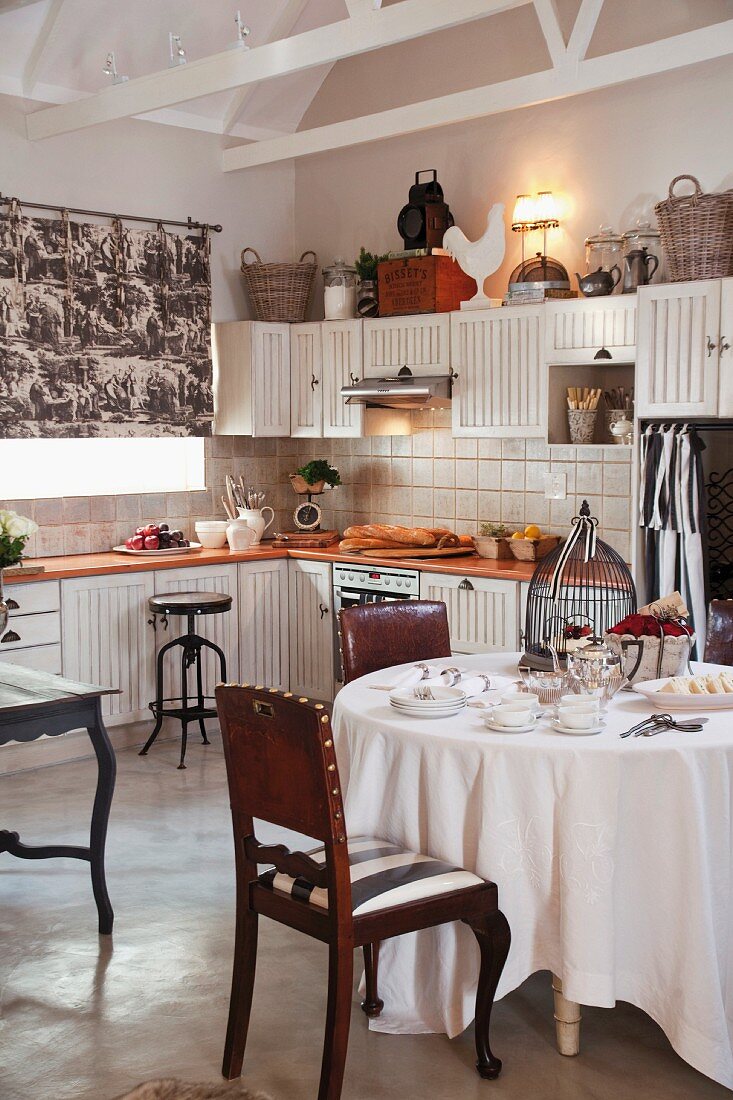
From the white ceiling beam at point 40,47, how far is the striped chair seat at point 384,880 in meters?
4.58

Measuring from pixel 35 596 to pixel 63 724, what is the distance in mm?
1992

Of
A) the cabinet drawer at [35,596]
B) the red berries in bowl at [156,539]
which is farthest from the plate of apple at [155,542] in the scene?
the cabinet drawer at [35,596]

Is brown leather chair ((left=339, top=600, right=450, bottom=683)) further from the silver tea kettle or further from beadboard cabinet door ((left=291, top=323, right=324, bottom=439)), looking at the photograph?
beadboard cabinet door ((left=291, top=323, right=324, bottom=439))

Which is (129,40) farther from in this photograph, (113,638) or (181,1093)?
(181,1093)

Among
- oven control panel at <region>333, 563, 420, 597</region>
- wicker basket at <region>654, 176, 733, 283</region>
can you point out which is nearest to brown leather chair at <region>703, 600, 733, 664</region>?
wicker basket at <region>654, 176, 733, 283</region>

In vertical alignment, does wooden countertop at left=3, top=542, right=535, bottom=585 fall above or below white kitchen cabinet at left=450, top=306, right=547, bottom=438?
below

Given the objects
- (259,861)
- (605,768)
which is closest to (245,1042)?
(259,861)

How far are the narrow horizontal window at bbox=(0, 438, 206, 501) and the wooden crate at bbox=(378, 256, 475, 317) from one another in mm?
1500

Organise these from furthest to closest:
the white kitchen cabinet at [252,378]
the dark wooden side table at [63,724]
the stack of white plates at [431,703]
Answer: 1. the white kitchen cabinet at [252,378]
2. the dark wooden side table at [63,724]
3. the stack of white plates at [431,703]

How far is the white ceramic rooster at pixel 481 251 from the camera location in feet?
18.9

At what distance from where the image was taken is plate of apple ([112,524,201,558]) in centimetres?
637

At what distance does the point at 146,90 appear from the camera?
213 inches

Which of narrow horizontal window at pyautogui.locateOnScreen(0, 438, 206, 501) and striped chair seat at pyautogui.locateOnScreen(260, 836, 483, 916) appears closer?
striped chair seat at pyautogui.locateOnScreen(260, 836, 483, 916)

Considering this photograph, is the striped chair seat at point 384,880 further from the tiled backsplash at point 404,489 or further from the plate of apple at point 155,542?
the plate of apple at point 155,542
